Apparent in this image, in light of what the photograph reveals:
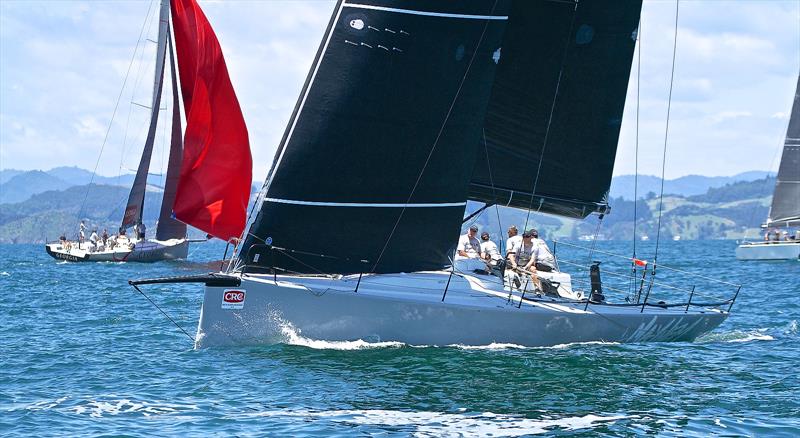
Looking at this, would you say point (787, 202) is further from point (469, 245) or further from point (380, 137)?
point (380, 137)

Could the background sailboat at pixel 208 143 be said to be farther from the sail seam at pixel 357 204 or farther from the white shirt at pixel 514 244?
the white shirt at pixel 514 244

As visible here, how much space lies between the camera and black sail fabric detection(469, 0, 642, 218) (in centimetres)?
2022

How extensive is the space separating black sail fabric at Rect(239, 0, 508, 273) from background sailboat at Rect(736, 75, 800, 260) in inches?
1737

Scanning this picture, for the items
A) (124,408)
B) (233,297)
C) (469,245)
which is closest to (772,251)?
(469,245)

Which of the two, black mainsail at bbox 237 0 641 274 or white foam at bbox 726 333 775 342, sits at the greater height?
black mainsail at bbox 237 0 641 274

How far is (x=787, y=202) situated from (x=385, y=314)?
4794cm

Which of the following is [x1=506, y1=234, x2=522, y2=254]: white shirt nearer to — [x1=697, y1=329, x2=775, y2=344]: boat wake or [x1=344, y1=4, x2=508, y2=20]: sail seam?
[x1=697, y1=329, x2=775, y2=344]: boat wake

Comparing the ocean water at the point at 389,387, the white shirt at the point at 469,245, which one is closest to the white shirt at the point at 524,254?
the white shirt at the point at 469,245

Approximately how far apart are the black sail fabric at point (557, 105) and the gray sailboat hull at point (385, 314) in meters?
2.86

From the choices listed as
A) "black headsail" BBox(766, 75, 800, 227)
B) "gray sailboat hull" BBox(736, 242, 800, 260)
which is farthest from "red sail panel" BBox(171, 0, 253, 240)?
"gray sailboat hull" BBox(736, 242, 800, 260)

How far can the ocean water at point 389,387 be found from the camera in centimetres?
1326

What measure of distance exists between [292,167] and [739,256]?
5072 centimetres

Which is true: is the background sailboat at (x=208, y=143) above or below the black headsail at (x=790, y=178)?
below

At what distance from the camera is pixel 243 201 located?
17.9 meters
